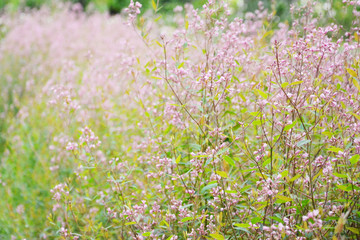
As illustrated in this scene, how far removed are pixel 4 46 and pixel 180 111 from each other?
7394mm

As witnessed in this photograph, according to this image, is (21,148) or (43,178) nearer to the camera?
(43,178)

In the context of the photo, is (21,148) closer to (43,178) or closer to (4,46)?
(43,178)

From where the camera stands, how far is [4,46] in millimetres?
8227

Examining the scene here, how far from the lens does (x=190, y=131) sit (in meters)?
2.84

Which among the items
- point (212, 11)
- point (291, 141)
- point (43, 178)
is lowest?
point (43, 178)

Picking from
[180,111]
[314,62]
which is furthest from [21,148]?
[314,62]

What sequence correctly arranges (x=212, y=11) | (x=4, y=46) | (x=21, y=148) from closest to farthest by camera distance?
(x=212, y=11), (x=21, y=148), (x=4, y=46)

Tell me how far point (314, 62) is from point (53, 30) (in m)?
8.38

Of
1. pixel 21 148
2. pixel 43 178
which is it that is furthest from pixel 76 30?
pixel 43 178

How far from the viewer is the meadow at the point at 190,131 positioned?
200 cm

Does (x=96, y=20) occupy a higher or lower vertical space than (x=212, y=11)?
higher

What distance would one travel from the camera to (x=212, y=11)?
237 centimetres

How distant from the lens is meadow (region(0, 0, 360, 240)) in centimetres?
200

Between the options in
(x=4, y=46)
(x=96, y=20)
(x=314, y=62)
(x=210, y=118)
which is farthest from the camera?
(x=96, y=20)
